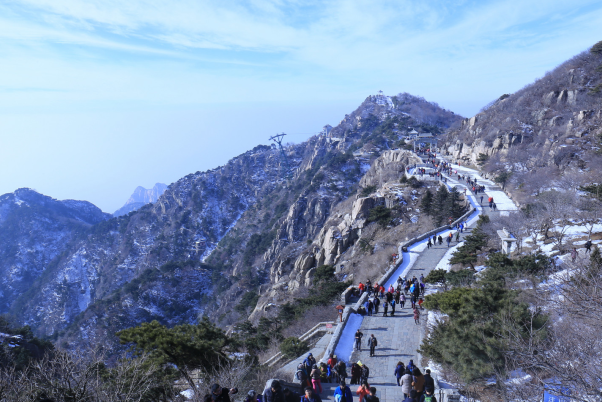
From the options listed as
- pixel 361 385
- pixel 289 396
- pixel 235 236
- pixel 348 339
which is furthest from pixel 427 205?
pixel 235 236

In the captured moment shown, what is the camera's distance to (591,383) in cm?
528

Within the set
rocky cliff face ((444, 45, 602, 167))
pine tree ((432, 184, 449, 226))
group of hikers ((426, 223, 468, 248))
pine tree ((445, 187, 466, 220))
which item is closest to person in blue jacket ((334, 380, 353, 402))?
group of hikers ((426, 223, 468, 248))

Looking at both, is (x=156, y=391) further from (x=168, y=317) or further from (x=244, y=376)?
(x=168, y=317)

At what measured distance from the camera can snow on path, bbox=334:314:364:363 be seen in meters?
11.1

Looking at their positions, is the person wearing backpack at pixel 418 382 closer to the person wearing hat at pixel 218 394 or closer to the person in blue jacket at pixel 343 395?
the person in blue jacket at pixel 343 395

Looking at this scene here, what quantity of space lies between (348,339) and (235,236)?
55.6 metres

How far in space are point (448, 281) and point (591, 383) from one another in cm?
948

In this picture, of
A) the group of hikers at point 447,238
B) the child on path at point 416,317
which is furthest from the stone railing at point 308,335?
the group of hikers at point 447,238

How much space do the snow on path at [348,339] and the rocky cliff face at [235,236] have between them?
426 inches

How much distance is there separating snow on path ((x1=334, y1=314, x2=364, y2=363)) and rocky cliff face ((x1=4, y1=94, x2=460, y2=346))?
1082 cm

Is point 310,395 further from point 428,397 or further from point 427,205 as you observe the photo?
point 427,205

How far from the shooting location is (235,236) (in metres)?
65.8

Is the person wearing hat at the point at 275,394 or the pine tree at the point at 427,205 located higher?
the pine tree at the point at 427,205

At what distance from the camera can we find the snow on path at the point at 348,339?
36.3 feet
